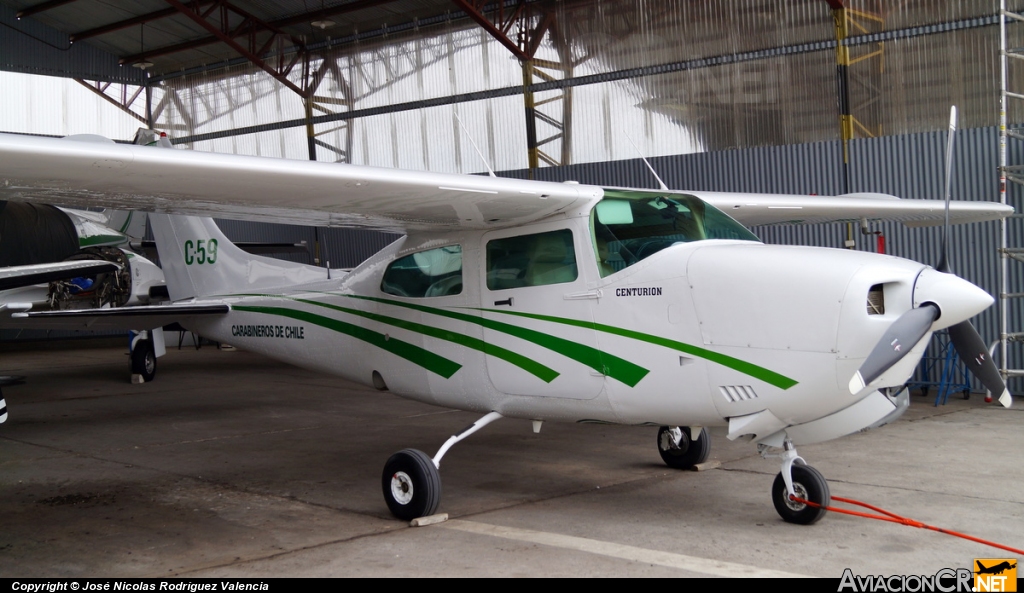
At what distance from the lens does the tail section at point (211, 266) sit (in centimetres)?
885

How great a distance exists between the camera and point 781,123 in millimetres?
13602

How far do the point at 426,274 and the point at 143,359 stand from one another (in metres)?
9.55

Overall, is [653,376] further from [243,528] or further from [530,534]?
[243,528]

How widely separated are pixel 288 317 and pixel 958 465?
5852mm

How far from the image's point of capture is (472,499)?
6.21 meters

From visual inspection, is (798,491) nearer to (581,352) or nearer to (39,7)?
(581,352)

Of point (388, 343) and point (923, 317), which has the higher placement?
point (923, 317)

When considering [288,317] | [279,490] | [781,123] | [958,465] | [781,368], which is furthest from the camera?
[781,123]

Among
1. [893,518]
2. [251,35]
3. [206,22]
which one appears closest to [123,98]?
[251,35]

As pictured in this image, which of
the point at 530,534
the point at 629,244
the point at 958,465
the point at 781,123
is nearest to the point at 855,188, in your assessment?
the point at 781,123

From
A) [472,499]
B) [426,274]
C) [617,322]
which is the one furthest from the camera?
[426,274]

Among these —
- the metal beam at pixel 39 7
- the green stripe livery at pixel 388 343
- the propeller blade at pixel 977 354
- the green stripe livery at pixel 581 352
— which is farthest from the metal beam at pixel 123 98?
the propeller blade at pixel 977 354

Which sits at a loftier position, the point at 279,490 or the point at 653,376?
the point at 653,376

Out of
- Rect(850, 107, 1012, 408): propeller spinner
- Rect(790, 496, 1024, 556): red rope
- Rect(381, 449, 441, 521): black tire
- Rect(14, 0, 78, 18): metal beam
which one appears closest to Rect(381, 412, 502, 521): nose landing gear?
Rect(381, 449, 441, 521): black tire
